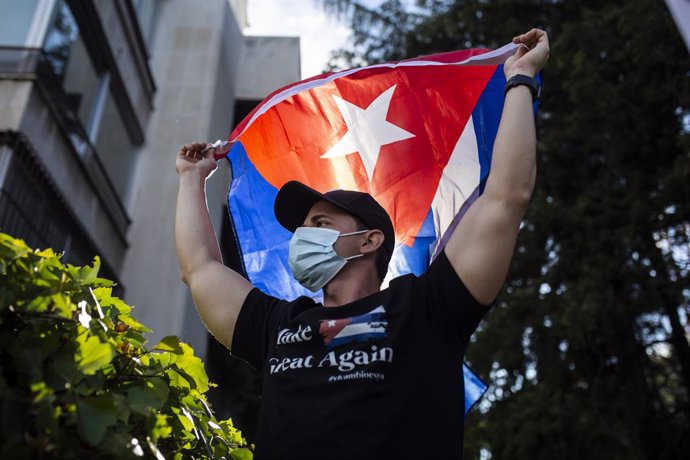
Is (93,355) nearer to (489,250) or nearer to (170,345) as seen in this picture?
(170,345)

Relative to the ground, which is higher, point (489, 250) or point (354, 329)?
point (489, 250)

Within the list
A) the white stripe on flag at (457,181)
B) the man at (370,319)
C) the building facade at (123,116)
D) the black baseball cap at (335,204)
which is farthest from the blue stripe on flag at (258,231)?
the building facade at (123,116)

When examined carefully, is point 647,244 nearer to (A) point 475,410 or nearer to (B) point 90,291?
(A) point 475,410

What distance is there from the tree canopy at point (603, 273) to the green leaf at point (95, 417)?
739 centimetres

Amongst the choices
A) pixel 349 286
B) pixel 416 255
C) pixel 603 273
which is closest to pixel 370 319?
pixel 349 286

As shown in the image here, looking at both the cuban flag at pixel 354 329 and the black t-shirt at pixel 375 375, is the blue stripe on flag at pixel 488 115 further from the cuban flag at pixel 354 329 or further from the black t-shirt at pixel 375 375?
the cuban flag at pixel 354 329

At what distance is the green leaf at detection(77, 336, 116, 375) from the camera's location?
183 centimetres

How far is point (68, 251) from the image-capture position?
9.44m

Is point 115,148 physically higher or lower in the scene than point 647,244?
higher

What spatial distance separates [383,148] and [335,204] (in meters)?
1.16

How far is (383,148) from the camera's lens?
4.11 metres

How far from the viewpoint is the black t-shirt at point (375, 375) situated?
2.18 metres

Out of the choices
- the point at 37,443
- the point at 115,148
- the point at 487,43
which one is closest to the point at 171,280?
the point at 115,148

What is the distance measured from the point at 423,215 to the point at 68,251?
6920 mm
